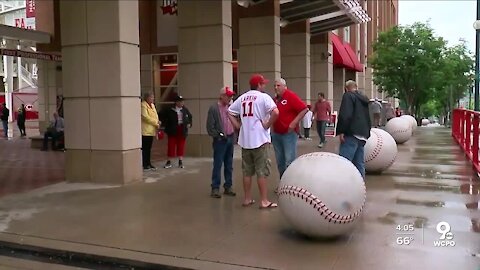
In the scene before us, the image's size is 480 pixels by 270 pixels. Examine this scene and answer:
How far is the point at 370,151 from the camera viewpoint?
402 inches

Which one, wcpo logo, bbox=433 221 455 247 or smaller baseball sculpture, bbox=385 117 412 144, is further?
smaller baseball sculpture, bbox=385 117 412 144

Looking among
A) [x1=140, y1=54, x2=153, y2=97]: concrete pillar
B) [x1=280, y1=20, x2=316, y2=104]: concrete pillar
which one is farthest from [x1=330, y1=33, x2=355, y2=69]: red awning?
[x1=140, y1=54, x2=153, y2=97]: concrete pillar

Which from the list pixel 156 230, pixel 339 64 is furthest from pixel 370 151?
pixel 339 64

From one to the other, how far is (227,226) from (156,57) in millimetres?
18415

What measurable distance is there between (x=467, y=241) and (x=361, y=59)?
37.6 m

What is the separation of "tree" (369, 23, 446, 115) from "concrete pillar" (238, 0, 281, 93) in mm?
14890

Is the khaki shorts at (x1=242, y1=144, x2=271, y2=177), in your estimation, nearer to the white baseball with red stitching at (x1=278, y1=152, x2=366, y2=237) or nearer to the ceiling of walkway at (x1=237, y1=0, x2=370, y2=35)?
the white baseball with red stitching at (x1=278, y1=152, x2=366, y2=237)

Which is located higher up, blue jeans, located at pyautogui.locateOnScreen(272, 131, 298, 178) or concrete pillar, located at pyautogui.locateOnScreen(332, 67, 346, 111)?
concrete pillar, located at pyautogui.locateOnScreen(332, 67, 346, 111)

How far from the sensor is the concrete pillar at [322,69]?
24.9 metres

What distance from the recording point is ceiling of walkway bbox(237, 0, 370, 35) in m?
19.8

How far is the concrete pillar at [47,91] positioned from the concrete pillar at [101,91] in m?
20.7

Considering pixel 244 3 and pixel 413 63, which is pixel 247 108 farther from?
pixel 413 63

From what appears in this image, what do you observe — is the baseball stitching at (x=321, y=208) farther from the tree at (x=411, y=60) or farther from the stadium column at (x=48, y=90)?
the stadium column at (x=48, y=90)

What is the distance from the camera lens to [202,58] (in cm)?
1361
